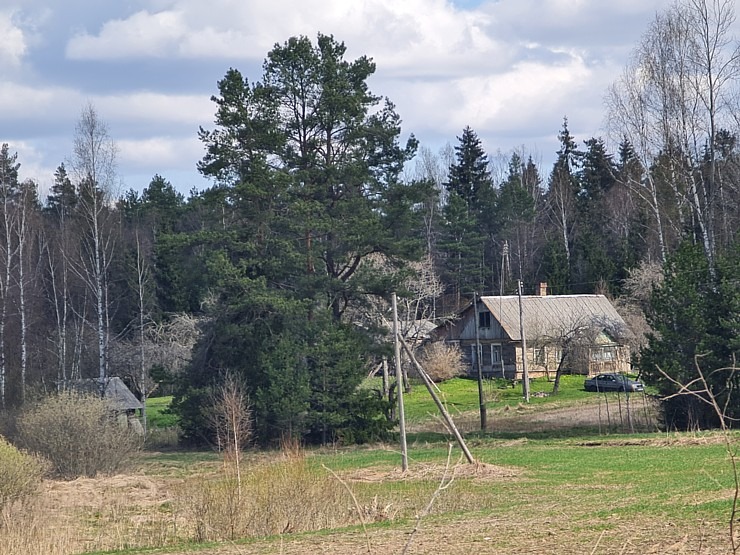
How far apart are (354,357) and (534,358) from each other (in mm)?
25859

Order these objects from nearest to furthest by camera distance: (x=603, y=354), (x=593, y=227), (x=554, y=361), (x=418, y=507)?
(x=418, y=507), (x=603, y=354), (x=554, y=361), (x=593, y=227)

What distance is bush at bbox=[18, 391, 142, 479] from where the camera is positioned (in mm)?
29438

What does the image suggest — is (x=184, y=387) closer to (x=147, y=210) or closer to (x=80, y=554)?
(x=80, y=554)

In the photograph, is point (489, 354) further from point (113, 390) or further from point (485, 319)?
point (113, 390)

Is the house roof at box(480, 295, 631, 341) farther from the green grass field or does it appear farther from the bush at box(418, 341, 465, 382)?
the green grass field

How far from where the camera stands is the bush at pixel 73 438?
1159 inches

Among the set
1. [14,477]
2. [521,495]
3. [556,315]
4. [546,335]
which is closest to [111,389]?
[14,477]

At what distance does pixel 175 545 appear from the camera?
48.9 feet

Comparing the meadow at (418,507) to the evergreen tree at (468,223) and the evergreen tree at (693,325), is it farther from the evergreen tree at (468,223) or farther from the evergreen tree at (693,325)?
the evergreen tree at (468,223)

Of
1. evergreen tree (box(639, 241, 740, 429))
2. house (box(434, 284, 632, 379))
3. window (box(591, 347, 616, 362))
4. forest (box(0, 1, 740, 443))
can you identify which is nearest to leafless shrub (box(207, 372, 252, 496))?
forest (box(0, 1, 740, 443))

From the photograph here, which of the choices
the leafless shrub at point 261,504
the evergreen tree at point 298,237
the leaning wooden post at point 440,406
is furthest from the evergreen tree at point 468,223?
the leafless shrub at point 261,504

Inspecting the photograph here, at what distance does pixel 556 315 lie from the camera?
66750 millimetres

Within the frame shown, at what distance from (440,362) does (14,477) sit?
1698 inches

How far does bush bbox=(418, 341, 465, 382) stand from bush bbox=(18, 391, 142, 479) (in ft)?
108
